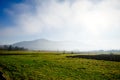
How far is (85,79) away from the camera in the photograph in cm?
2084

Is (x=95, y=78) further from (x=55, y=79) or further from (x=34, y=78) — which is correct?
(x=34, y=78)

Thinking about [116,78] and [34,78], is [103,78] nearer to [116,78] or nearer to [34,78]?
[116,78]

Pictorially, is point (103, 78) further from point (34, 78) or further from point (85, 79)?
point (34, 78)

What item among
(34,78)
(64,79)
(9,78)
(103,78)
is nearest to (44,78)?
(34,78)

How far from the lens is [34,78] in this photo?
70.2 feet

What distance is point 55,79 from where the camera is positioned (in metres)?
20.7

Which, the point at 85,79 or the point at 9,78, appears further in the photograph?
the point at 9,78

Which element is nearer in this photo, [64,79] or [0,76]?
[64,79]

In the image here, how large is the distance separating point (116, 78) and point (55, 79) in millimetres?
9851

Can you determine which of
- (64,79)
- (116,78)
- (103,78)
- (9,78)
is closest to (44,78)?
(64,79)

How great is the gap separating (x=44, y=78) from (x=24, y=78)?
3447 millimetres

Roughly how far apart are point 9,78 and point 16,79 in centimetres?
148

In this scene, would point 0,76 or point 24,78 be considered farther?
point 0,76

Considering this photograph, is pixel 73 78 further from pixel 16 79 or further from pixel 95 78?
pixel 16 79
